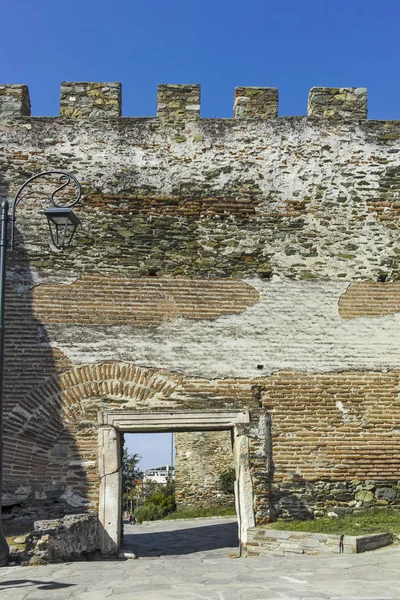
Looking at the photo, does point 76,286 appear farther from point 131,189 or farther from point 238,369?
point 238,369

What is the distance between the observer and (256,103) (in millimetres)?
9875

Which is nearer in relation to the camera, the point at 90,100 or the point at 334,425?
the point at 334,425

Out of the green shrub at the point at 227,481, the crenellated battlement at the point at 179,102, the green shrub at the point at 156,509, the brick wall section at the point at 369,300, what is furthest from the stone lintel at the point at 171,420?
the green shrub at the point at 156,509

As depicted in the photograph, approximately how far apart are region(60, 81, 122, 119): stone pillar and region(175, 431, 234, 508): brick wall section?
31.2ft

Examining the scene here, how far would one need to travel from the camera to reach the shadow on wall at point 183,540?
934 centimetres

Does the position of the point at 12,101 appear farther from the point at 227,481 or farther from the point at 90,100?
the point at 227,481

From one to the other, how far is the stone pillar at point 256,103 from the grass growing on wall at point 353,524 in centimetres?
→ 525

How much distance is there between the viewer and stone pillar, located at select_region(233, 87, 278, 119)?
32.3ft

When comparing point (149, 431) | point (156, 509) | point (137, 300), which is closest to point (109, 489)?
point (149, 431)

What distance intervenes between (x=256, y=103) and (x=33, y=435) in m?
5.24

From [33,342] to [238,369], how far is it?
8.30 ft

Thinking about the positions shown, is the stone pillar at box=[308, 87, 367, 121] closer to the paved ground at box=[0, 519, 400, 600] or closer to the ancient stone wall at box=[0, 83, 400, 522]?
the ancient stone wall at box=[0, 83, 400, 522]

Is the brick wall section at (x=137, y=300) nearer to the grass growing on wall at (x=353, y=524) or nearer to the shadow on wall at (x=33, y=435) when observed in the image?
the shadow on wall at (x=33, y=435)

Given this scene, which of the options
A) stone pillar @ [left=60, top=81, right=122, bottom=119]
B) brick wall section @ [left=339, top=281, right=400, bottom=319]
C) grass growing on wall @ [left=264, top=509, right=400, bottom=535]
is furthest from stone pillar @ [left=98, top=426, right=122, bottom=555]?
stone pillar @ [left=60, top=81, right=122, bottom=119]
